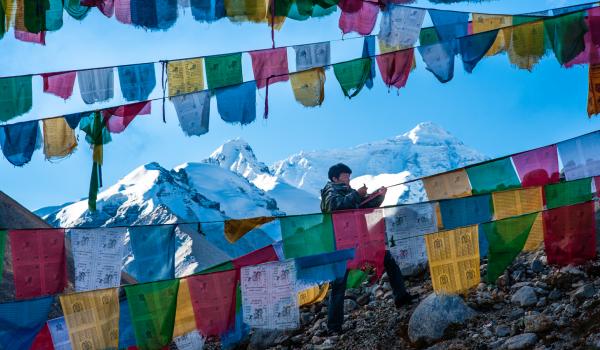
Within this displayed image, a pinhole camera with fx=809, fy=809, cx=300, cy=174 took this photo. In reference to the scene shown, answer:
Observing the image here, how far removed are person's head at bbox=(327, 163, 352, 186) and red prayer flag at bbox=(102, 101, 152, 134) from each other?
4.52 meters

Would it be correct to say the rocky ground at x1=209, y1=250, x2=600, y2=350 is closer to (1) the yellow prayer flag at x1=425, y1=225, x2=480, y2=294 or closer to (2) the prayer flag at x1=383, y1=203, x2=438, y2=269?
(1) the yellow prayer flag at x1=425, y1=225, x2=480, y2=294

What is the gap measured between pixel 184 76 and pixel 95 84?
1.58 metres

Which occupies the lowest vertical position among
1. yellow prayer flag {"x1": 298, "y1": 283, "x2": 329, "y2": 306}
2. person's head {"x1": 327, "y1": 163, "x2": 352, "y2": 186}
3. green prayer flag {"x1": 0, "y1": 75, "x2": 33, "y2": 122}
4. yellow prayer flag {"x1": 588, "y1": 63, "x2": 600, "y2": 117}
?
yellow prayer flag {"x1": 298, "y1": 283, "x2": 329, "y2": 306}

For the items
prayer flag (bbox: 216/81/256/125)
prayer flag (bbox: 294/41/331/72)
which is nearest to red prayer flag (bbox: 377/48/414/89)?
prayer flag (bbox: 294/41/331/72)

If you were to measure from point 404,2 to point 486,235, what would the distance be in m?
5.16

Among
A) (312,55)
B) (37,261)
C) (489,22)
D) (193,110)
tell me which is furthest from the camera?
(312,55)

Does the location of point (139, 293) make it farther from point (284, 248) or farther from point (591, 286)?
point (591, 286)

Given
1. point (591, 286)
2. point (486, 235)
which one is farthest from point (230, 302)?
point (591, 286)

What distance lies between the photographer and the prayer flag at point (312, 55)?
14547 mm

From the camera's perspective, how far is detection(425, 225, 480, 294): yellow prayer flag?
982cm

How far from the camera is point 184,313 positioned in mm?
9867

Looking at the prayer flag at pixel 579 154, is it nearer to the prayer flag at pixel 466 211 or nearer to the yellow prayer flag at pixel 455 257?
the prayer flag at pixel 466 211

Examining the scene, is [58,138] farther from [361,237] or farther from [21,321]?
[361,237]

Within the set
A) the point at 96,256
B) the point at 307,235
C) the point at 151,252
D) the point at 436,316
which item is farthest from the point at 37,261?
the point at 436,316
